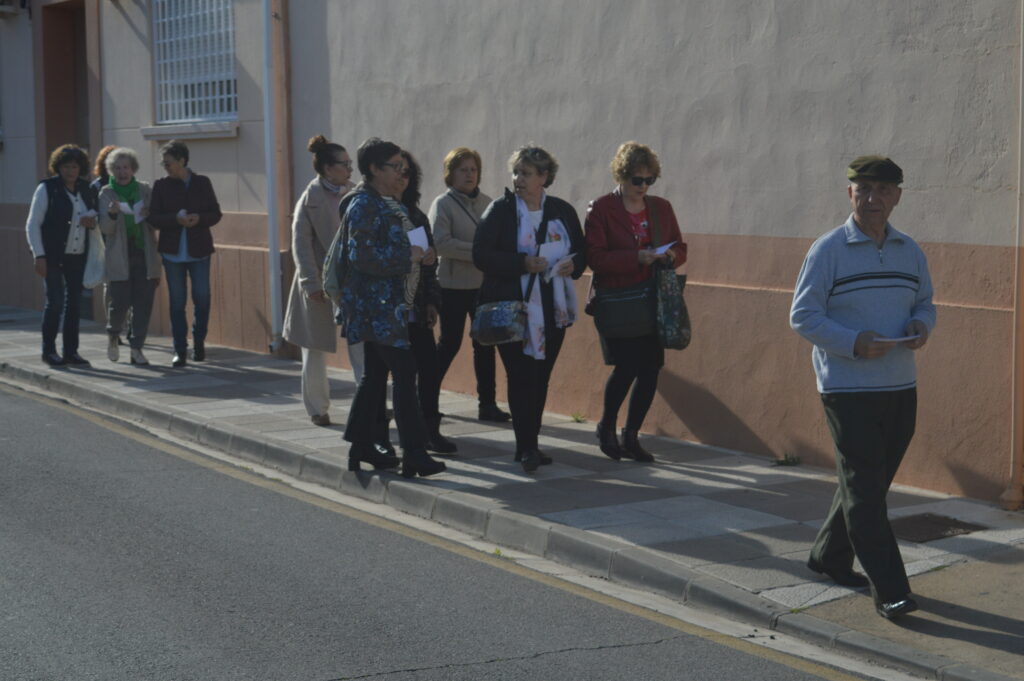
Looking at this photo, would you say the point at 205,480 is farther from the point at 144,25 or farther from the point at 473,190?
the point at 144,25

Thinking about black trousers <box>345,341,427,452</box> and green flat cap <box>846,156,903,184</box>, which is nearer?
green flat cap <box>846,156,903,184</box>

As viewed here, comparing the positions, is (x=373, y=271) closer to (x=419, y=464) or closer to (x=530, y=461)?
(x=419, y=464)

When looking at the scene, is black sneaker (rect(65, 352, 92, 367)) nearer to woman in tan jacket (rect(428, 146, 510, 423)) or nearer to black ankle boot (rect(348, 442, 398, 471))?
woman in tan jacket (rect(428, 146, 510, 423))

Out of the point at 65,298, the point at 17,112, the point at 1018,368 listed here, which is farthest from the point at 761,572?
the point at 17,112

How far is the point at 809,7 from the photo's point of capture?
8828 millimetres

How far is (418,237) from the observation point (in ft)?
27.3

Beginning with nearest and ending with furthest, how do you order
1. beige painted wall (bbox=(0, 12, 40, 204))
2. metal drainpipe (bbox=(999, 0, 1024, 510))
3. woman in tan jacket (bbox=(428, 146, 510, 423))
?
1. metal drainpipe (bbox=(999, 0, 1024, 510))
2. woman in tan jacket (bbox=(428, 146, 510, 423))
3. beige painted wall (bbox=(0, 12, 40, 204))

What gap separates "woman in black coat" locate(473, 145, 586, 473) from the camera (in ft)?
28.2

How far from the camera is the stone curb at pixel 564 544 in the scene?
562cm


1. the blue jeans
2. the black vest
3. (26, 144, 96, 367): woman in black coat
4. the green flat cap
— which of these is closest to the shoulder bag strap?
the green flat cap

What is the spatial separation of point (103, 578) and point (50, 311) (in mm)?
7632

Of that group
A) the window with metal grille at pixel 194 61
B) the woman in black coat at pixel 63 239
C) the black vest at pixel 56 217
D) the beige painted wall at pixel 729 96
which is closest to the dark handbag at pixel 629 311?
the beige painted wall at pixel 729 96

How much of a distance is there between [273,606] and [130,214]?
814cm

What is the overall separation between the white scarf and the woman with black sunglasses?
0.22m
